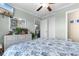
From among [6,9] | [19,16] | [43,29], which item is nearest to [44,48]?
[43,29]

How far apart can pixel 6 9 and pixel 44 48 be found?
2.17 ft

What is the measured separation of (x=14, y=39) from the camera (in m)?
1.27

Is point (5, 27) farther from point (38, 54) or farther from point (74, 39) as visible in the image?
point (74, 39)

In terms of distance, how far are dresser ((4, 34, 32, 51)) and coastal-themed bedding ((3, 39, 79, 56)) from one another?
0.04m

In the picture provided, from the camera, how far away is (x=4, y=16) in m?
1.18

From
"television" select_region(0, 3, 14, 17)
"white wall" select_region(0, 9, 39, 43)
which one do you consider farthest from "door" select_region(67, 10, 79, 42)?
"television" select_region(0, 3, 14, 17)

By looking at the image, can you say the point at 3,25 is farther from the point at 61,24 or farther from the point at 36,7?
the point at 61,24

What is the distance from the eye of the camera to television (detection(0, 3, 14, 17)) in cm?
114

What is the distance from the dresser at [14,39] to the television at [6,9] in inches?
10.9

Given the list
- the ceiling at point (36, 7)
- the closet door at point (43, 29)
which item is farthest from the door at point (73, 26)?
the closet door at point (43, 29)

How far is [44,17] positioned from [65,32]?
0.35m

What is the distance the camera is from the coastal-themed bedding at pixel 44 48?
116 cm

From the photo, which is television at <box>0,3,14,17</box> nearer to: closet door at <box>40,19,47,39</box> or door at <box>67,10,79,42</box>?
closet door at <box>40,19,47,39</box>

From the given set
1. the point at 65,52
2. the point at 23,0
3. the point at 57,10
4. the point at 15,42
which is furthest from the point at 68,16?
the point at 15,42
